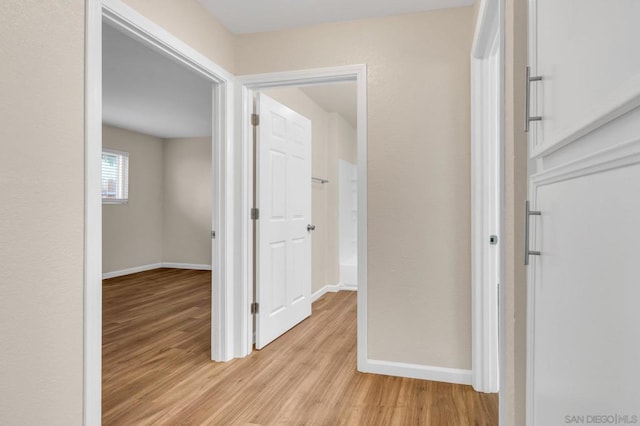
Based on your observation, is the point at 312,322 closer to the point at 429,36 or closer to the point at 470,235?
the point at 470,235

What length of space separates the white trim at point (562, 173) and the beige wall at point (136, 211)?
251 inches

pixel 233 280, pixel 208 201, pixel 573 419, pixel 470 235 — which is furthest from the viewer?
pixel 208 201

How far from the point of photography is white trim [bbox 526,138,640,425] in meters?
0.57

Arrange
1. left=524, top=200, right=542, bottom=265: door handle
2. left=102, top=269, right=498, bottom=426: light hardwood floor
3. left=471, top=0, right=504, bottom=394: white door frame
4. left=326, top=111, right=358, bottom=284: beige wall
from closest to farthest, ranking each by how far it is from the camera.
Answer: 1. left=524, top=200, right=542, bottom=265: door handle
2. left=102, top=269, right=498, bottom=426: light hardwood floor
3. left=471, top=0, right=504, bottom=394: white door frame
4. left=326, top=111, right=358, bottom=284: beige wall

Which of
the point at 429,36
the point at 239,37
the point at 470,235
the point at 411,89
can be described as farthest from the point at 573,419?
the point at 239,37

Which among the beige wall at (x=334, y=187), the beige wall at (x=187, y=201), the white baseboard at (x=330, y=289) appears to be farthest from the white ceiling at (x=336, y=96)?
the beige wall at (x=187, y=201)

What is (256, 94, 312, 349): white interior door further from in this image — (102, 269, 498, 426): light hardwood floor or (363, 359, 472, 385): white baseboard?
(363, 359, 472, 385): white baseboard

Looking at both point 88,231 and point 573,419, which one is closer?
point 573,419

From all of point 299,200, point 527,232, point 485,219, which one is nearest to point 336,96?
point 299,200

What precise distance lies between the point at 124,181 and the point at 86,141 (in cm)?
562

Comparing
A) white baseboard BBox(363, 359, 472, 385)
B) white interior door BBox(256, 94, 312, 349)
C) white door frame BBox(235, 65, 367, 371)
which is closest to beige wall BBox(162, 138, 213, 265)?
white interior door BBox(256, 94, 312, 349)

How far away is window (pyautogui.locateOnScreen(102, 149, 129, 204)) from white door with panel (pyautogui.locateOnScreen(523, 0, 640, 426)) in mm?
6512

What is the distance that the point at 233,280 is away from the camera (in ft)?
9.19

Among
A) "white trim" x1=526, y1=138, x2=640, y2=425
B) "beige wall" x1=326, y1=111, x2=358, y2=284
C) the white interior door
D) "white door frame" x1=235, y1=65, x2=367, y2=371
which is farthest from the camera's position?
"beige wall" x1=326, y1=111, x2=358, y2=284
